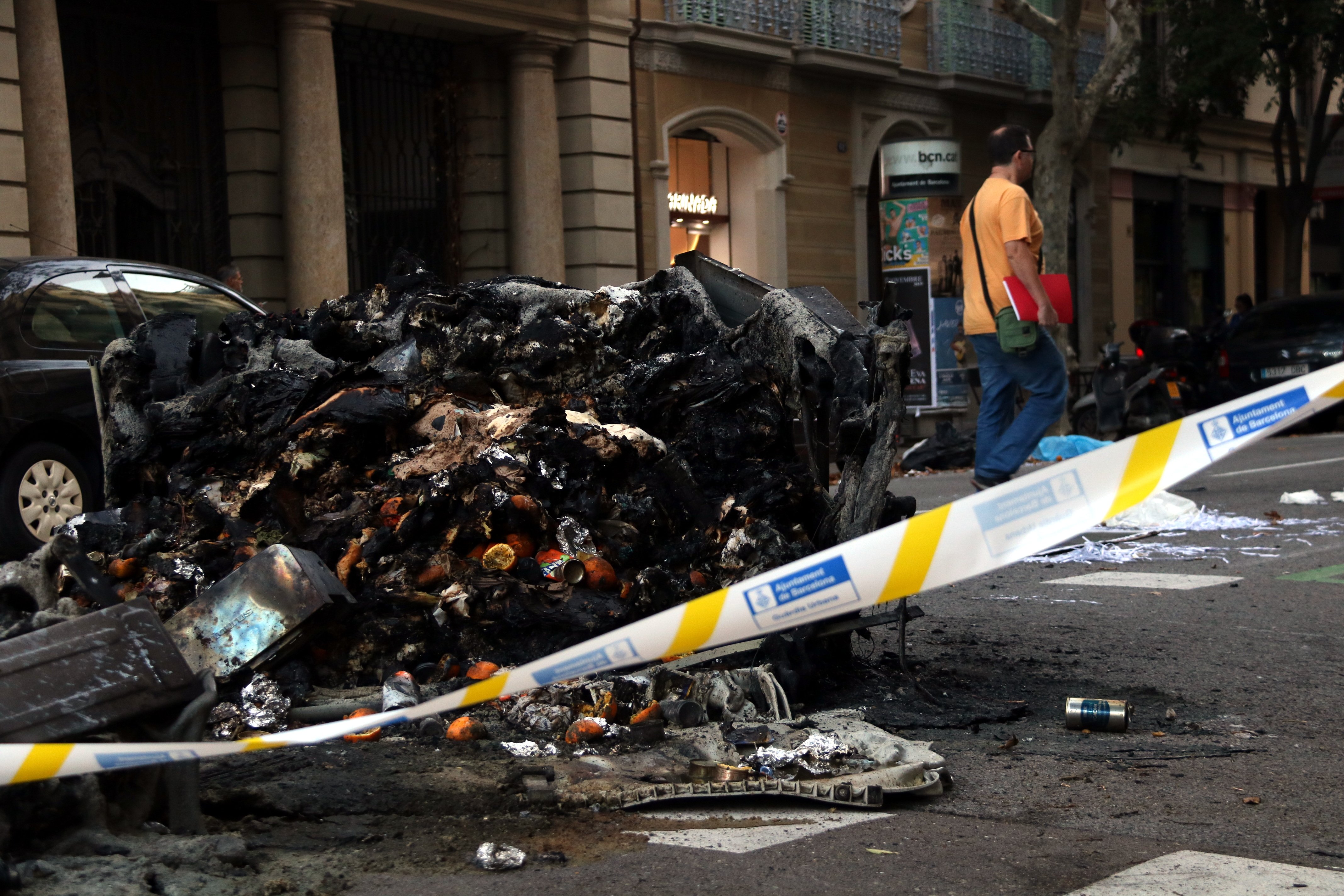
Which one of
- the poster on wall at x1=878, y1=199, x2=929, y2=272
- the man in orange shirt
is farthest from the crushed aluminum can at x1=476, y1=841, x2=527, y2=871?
the poster on wall at x1=878, y1=199, x2=929, y2=272

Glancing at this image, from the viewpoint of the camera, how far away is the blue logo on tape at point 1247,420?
2895 mm

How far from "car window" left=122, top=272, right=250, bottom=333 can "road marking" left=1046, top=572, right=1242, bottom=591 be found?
4.68m

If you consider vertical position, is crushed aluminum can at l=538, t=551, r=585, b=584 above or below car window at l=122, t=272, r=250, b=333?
below

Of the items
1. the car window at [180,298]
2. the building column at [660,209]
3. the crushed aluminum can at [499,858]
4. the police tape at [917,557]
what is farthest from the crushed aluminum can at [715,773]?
the building column at [660,209]

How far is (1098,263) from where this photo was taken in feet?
93.3

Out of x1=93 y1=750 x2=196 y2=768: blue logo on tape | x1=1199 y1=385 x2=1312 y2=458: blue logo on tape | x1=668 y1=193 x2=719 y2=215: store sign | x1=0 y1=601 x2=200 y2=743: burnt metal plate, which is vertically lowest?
x1=93 y1=750 x2=196 y2=768: blue logo on tape

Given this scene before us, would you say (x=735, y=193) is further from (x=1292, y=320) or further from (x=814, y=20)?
(x=1292, y=320)

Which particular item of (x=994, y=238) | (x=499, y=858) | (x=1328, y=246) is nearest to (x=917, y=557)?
(x=499, y=858)

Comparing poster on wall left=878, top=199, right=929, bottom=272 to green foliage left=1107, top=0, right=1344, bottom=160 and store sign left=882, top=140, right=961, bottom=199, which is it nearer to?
store sign left=882, top=140, right=961, bottom=199

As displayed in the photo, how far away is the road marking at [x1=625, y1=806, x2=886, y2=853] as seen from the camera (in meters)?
3.25

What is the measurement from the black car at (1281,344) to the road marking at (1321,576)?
1184cm

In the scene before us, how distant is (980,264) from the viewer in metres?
7.68

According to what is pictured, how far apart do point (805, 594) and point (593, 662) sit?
0.44 m

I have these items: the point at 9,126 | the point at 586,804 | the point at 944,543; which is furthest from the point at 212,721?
the point at 9,126
